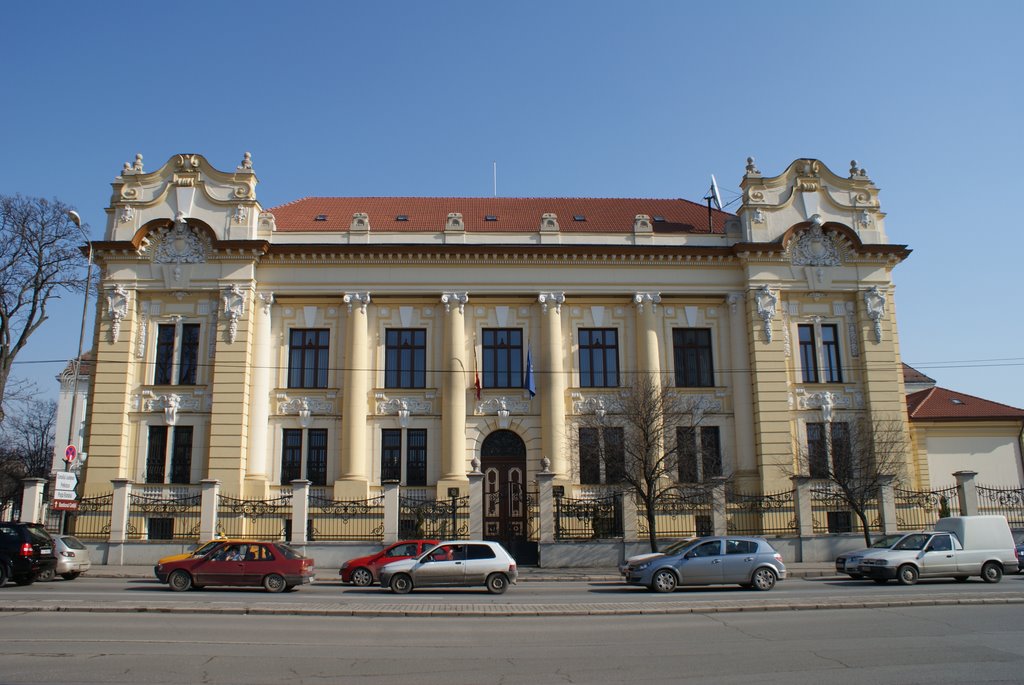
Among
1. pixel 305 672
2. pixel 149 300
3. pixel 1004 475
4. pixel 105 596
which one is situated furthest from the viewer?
pixel 1004 475

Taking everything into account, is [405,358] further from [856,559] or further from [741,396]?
[856,559]

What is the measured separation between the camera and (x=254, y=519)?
3162 centimetres

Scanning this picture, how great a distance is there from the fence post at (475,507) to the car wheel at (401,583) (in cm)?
796

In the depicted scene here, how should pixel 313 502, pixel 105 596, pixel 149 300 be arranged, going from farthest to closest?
pixel 149 300 → pixel 313 502 → pixel 105 596

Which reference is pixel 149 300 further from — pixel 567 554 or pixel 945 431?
pixel 945 431

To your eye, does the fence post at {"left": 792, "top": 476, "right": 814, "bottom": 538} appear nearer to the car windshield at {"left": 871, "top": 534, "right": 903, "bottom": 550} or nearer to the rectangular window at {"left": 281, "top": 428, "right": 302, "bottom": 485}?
the car windshield at {"left": 871, "top": 534, "right": 903, "bottom": 550}

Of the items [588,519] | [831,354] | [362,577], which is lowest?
[362,577]

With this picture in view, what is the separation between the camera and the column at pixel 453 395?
3388 cm

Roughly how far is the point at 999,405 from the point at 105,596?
38.0m

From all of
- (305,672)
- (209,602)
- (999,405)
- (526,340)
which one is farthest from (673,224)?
(305,672)

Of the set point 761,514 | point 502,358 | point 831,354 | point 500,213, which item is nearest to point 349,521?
point 502,358

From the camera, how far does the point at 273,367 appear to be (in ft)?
115

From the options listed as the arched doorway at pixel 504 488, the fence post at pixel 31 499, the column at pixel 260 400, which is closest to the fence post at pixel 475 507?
the arched doorway at pixel 504 488

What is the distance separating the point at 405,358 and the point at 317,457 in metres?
5.53
